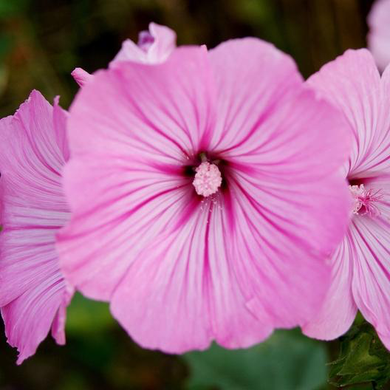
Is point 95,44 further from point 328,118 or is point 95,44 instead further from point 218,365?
point 328,118

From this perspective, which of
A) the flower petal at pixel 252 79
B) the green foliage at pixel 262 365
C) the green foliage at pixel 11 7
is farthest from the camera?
the green foliage at pixel 11 7

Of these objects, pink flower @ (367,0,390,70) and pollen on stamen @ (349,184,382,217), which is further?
pink flower @ (367,0,390,70)

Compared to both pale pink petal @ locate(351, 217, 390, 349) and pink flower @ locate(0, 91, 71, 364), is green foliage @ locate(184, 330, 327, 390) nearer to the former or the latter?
pale pink petal @ locate(351, 217, 390, 349)

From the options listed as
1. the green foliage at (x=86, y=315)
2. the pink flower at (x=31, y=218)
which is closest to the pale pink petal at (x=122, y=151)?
the pink flower at (x=31, y=218)

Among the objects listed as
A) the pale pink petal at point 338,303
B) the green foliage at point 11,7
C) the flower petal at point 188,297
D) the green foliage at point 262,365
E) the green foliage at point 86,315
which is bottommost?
the green foliage at point 262,365

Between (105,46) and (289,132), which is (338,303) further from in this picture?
(105,46)

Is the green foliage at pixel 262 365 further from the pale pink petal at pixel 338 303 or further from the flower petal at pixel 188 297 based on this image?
the flower petal at pixel 188 297

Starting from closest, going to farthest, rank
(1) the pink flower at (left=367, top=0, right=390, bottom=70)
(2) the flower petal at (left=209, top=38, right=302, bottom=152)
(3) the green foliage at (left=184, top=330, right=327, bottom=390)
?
(2) the flower petal at (left=209, top=38, right=302, bottom=152) → (3) the green foliage at (left=184, top=330, right=327, bottom=390) → (1) the pink flower at (left=367, top=0, right=390, bottom=70)

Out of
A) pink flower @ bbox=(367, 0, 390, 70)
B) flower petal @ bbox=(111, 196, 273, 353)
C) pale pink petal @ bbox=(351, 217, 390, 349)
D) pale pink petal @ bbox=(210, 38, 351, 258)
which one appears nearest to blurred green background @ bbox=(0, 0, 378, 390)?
pink flower @ bbox=(367, 0, 390, 70)

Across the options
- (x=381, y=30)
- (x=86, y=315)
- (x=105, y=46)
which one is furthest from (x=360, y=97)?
(x=105, y=46)
